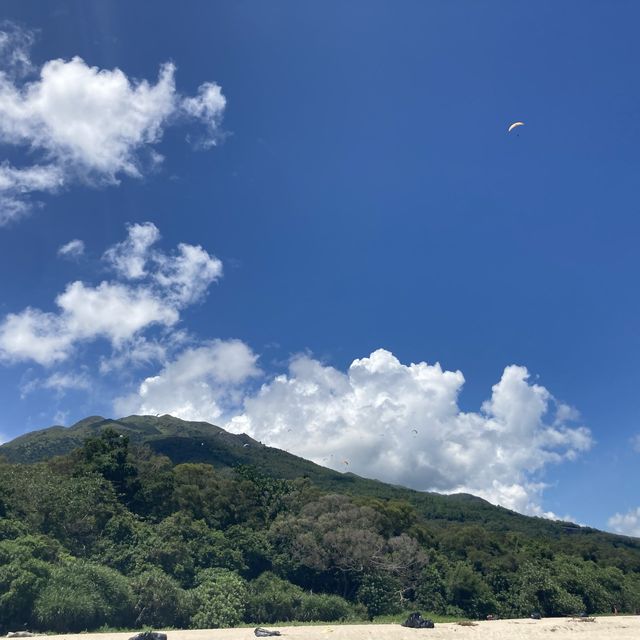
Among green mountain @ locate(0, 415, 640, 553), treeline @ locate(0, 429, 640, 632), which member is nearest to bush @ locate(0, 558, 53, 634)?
treeline @ locate(0, 429, 640, 632)

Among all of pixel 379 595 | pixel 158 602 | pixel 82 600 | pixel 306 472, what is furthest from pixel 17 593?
pixel 306 472

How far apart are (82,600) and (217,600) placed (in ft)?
27.8

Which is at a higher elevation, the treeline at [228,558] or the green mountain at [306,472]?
the green mountain at [306,472]

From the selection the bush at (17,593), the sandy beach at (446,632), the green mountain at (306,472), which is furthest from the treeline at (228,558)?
the green mountain at (306,472)

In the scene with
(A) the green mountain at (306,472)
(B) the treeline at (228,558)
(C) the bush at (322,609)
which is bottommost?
(C) the bush at (322,609)

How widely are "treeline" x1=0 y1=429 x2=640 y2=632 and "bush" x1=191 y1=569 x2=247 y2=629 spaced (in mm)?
86

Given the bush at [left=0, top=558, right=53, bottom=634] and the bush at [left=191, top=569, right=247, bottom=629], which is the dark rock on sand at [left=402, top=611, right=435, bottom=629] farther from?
the bush at [left=0, top=558, right=53, bottom=634]

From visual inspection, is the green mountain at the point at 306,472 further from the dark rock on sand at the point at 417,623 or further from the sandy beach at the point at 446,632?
the dark rock on sand at the point at 417,623

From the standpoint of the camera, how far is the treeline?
1236 inches

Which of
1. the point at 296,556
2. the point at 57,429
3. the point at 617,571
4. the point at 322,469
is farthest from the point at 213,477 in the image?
the point at 57,429

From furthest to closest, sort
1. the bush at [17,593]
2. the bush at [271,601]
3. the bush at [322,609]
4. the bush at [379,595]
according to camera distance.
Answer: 1. the bush at [379,595]
2. the bush at [322,609]
3. the bush at [271,601]
4. the bush at [17,593]

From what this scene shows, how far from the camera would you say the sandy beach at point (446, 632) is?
27.6 metres

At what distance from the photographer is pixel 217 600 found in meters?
34.9

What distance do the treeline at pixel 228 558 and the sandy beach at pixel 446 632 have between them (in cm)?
375
